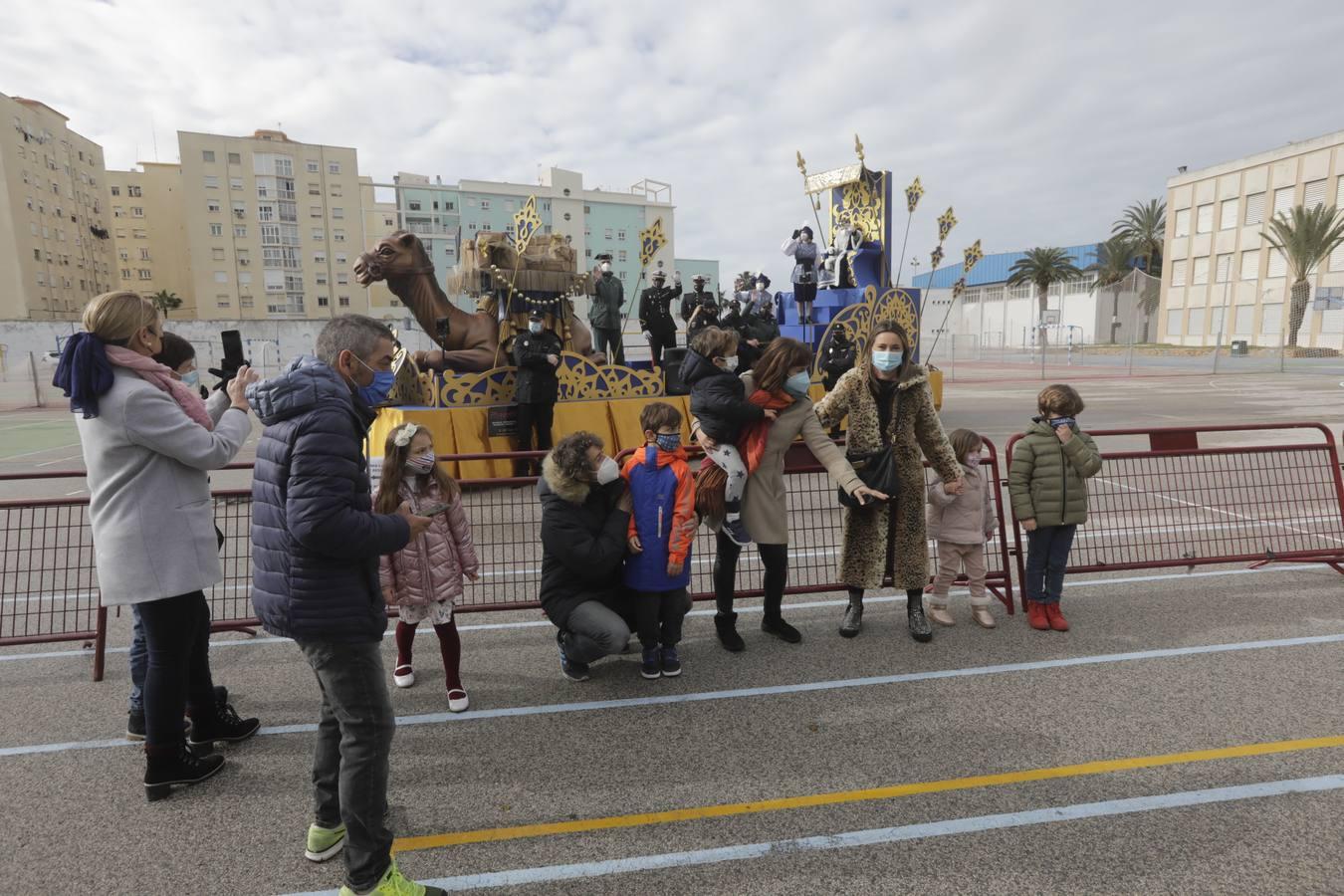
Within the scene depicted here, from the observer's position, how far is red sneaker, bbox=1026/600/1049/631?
4.69 m

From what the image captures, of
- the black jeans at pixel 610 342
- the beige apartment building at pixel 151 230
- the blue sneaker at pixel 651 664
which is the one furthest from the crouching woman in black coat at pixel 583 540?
the beige apartment building at pixel 151 230

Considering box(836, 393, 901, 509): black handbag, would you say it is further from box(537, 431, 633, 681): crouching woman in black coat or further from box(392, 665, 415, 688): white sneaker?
box(392, 665, 415, 688): white sneaker

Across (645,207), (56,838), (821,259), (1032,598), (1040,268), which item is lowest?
(56,838)

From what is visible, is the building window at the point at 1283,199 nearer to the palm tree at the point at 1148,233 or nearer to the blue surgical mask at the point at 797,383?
the palm tree at the point at 1148,233

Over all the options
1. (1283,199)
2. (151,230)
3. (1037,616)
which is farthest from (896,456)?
(151,230)

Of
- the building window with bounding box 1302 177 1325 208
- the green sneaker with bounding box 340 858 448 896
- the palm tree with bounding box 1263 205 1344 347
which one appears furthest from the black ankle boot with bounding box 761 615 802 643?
the building window with bounding box 1302 177 1325 208

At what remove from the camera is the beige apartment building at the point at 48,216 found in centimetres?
5569

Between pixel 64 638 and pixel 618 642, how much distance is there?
3.54 meters

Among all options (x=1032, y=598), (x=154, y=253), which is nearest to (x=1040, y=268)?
(x=1032, y=598)

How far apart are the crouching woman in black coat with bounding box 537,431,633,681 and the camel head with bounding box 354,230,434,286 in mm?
7128

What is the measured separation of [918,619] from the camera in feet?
15.1

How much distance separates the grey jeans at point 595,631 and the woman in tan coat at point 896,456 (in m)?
1.59

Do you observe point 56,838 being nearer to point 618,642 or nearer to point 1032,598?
point 618,642

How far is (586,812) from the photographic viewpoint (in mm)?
2959
